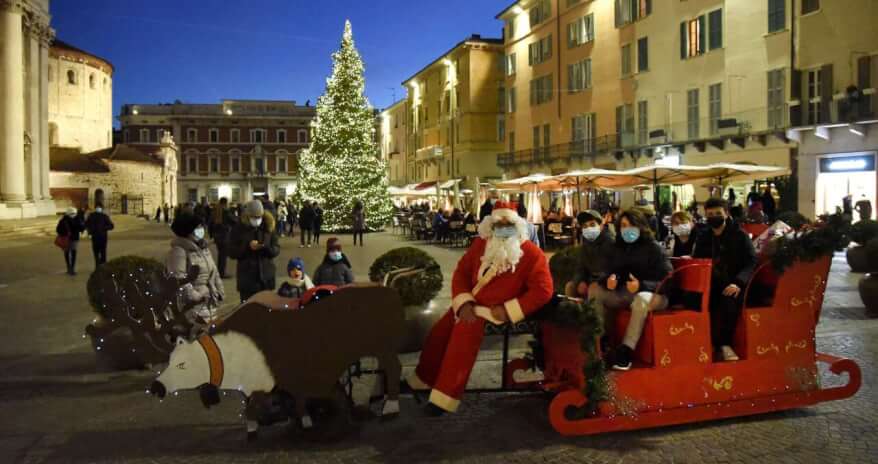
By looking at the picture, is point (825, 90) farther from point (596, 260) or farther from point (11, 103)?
point (11, 103)

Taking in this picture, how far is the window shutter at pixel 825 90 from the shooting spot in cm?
2309

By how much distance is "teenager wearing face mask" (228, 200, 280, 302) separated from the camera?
7723 mm

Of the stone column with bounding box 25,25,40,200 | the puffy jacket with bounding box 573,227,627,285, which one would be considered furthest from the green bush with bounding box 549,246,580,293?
the stone column with bounding box 25,25,40,200

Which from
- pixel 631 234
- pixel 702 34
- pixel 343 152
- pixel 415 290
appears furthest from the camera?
pixel 343 152

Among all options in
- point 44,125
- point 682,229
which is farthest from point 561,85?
point 682,229

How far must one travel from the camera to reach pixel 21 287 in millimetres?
13102

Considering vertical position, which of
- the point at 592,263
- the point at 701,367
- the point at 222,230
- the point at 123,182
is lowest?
the point at 701,367

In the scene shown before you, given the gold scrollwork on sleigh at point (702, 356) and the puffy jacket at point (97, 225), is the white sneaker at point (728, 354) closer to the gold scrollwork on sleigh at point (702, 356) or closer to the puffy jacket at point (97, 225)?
the gold scrollwork on sleigh at point (702, 356)

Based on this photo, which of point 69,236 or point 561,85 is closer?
point 69,236

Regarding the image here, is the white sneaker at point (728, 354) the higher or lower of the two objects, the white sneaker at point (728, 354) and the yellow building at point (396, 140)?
the lower

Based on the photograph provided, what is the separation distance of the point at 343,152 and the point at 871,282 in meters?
25.8

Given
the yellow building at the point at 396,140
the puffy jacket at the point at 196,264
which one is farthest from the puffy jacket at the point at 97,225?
the yellow building at the point at 396,140

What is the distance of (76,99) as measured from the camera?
6178cm

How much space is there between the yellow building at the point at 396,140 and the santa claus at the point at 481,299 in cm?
7006
